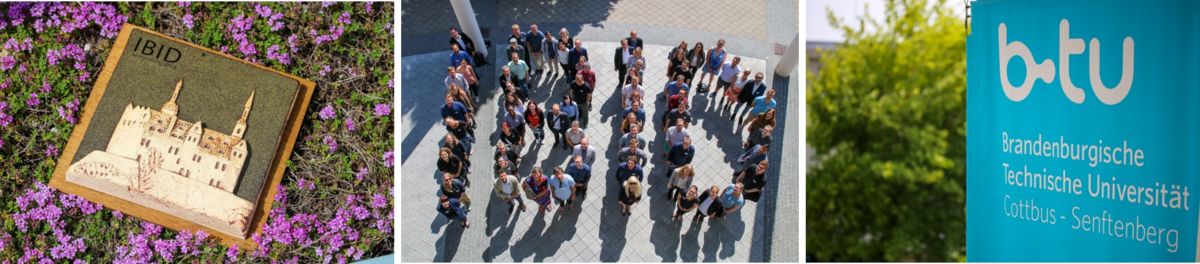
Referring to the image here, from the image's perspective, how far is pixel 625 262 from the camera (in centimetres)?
650

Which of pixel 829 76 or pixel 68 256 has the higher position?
pixel 829 76

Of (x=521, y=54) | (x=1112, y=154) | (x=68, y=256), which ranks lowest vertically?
(x=68, y=256)

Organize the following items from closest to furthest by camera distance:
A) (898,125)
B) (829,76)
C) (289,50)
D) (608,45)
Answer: (289,50) < (608,45) < (898,125) < (829,76)

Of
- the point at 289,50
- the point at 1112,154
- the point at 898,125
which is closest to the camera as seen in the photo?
the point at 1112,154

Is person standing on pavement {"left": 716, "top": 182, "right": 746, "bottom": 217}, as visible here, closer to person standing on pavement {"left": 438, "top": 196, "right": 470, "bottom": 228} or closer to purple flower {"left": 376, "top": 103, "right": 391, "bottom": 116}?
person standing on pavement {"left": 438, "top": 196, "right": 470, "bottom": 228}

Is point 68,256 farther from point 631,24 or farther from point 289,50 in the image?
point 631,24

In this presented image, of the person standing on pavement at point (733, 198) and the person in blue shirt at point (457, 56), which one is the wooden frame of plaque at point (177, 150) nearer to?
the person in blue shirt at point (457, 56)

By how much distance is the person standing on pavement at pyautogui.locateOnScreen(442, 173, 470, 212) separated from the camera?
6.35 meters

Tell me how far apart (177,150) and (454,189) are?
3611 millimetres

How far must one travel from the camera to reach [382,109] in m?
7.76

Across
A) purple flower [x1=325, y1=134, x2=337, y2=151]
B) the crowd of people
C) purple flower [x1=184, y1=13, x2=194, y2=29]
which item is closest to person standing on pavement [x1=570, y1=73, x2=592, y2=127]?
the crowd of people

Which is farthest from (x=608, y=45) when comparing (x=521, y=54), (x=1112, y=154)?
(x=1112, y=154)

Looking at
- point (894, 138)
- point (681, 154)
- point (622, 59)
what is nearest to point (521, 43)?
point (622, 59)

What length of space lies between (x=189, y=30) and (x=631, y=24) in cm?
559
